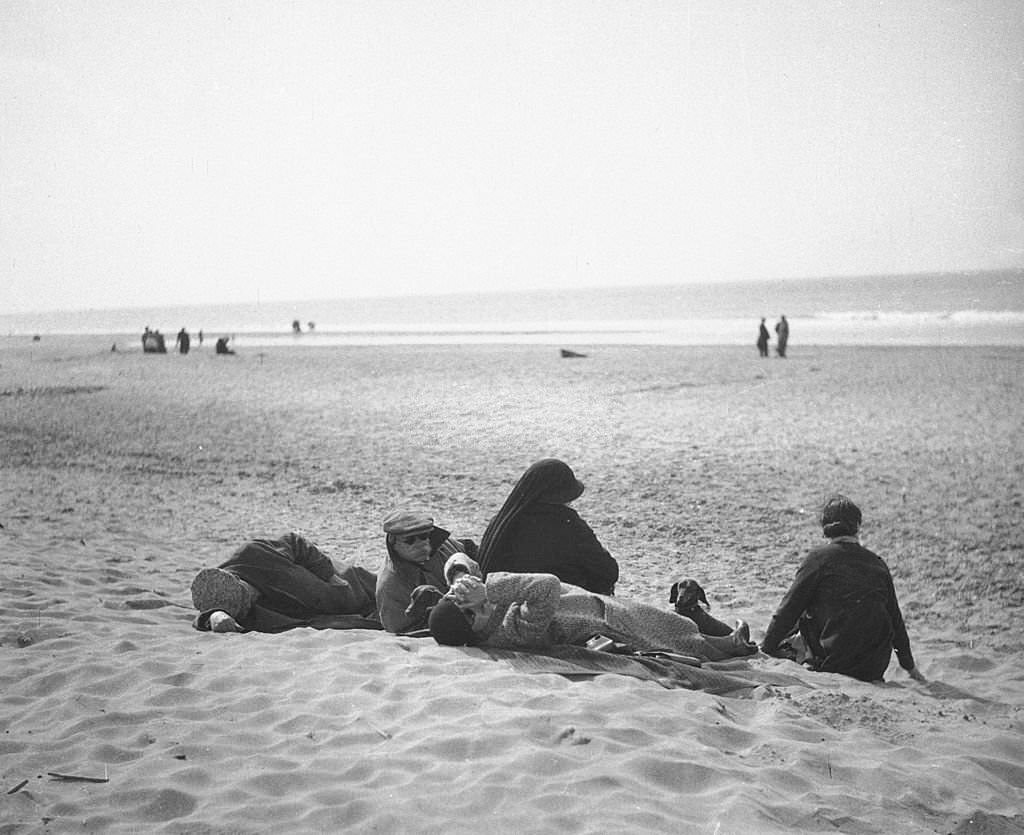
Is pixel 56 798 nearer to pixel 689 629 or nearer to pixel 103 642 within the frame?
pixel 103 642

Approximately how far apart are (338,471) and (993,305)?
55729mm

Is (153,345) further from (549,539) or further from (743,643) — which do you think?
(743,643)

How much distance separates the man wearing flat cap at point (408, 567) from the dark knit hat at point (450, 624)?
314mm

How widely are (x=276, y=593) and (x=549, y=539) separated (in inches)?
76.4

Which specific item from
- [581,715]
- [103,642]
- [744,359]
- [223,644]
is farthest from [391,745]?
[744,359]

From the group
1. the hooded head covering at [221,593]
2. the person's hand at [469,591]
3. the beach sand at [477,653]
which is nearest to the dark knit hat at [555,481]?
the person's hand at [469,591]

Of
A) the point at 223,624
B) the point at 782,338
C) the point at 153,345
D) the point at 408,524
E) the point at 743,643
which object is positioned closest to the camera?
the point at 743,643

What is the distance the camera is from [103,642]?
18.1 feet

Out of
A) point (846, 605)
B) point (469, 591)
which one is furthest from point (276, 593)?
point (846, 605)

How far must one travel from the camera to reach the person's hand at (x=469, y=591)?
515 centimetres

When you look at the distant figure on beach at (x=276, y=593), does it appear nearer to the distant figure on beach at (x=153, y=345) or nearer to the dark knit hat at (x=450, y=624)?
the dark knit hat at (x=450, y=624)

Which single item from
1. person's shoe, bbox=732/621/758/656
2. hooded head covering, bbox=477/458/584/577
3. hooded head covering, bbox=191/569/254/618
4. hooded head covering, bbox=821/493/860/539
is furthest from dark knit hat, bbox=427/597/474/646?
hooded head covering, bbox=821/493/860/539

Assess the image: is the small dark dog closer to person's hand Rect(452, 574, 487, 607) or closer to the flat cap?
person's hand Rect(452, 574, 487, 607)

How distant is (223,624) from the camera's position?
18.9 feet
